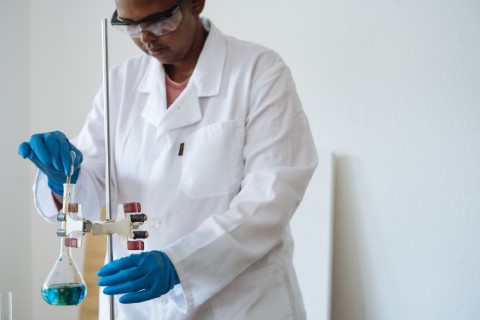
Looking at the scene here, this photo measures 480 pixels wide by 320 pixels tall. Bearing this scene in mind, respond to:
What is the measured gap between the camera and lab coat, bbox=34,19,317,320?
1286 millimetres

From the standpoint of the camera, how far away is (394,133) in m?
2.31

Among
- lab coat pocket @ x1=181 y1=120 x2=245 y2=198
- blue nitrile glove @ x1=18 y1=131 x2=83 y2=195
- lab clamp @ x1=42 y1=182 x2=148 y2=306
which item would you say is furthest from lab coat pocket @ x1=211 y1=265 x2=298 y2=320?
blue nitrile glove @ x1=18 y1=131 x2=83 y2=195

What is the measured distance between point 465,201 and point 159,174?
123cm

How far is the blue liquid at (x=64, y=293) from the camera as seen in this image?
1.14 m

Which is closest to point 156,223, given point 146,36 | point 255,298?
point 255,298

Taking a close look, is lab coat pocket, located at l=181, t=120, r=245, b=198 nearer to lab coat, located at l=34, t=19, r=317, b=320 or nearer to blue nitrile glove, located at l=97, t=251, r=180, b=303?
lab coat, located at l=34, t=19, r=317, b=320

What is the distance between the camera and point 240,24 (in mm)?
2682

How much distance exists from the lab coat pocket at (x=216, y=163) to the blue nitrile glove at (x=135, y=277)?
0.26 metres

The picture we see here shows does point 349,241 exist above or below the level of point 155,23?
below

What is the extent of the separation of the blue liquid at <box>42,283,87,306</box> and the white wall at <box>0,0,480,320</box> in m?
1.44

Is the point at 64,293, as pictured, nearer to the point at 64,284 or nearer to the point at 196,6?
the point at 64,284

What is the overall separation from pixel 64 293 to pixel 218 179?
1.41 ft

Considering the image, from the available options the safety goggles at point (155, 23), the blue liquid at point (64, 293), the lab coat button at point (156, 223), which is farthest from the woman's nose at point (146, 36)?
the blue liquid at point (64, 293)

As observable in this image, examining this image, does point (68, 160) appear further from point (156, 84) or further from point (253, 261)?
point (253, 261)
